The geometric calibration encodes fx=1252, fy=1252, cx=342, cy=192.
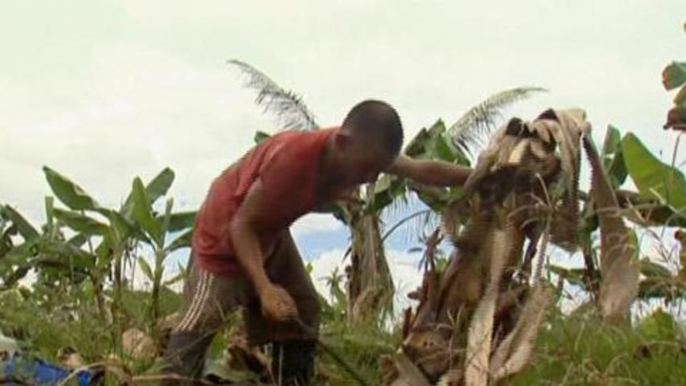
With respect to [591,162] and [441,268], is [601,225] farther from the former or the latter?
[441,268]

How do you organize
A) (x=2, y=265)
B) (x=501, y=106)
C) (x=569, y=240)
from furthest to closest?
1. (x=501, y=106)
2. (x=2, y=265)
3. (x=569, y=240)

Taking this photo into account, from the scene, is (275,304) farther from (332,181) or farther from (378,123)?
(378,123)

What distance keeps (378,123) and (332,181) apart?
0.31m

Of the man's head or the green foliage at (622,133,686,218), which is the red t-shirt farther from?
the green foliage at (622,133,686,218)

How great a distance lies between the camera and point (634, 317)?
3658mm

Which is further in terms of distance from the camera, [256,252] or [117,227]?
[117,227]

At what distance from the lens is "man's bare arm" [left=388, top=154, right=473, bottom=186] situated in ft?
13.2

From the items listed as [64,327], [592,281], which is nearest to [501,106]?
[64,327]

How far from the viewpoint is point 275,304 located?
3822mm

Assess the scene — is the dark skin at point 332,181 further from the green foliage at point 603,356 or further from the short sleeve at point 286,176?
the green foliage at point 603,356

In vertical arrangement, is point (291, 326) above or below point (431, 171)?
below

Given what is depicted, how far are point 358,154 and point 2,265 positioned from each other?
397cm

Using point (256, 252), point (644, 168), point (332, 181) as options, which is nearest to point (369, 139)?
point (332, 181)

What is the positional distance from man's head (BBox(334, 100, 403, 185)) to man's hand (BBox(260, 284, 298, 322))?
456mm
